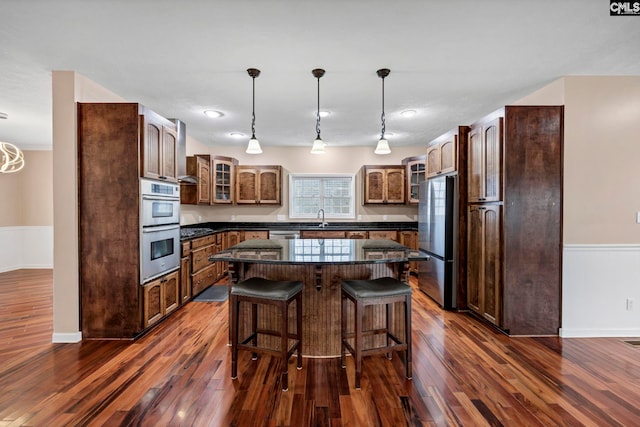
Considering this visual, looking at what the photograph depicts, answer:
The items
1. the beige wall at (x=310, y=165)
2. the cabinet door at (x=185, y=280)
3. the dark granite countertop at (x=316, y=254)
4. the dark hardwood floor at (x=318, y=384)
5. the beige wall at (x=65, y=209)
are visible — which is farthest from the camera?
the beige wall at (x=310, y=165)

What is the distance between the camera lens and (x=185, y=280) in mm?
3941

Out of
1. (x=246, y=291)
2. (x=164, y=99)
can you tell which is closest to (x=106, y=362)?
(x=246, y=291)

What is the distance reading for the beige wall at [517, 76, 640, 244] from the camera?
116 inches

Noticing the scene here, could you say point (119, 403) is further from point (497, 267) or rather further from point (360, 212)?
point (360, 212)

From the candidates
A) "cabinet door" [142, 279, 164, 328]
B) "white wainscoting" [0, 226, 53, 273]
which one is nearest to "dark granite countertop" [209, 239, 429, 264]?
"cabinet door" [142, 279, 164, 328]

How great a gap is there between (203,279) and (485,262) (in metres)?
3.78

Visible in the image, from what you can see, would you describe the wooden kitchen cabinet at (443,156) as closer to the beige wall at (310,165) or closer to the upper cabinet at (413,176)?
the upper cabinet at (413,176)

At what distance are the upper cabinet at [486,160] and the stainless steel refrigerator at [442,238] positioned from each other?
26 centimetres

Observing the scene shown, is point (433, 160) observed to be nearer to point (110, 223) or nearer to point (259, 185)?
point (259, 185)

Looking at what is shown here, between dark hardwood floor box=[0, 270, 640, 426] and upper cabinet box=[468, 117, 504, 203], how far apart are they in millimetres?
1460

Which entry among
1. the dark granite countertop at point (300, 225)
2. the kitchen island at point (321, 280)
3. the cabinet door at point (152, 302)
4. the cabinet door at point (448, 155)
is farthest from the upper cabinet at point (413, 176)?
the cabinet door at point (152, 302)

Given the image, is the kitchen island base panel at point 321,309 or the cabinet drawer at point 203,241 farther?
the cabinet drawer at point 203,241

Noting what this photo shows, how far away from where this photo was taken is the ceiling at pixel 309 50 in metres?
2.00

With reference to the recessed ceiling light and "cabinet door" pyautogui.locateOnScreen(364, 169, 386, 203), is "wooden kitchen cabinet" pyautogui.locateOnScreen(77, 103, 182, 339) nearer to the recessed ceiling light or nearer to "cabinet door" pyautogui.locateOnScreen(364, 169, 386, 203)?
the recessed ceiling light
